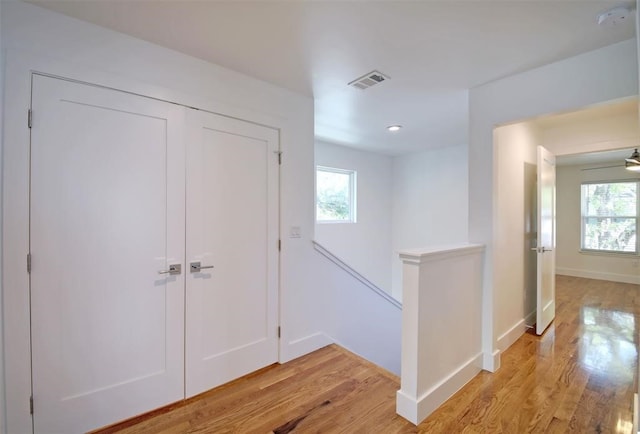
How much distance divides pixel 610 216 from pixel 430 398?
21.1 feet

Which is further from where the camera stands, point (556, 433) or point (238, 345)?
point (238, 345)

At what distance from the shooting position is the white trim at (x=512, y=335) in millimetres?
2695

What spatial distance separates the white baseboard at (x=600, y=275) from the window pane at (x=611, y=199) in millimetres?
1187

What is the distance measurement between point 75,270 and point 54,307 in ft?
0.73

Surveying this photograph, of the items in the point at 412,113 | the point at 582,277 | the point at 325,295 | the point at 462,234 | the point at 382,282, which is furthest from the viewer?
the point at 582,277

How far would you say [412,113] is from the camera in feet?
10.5

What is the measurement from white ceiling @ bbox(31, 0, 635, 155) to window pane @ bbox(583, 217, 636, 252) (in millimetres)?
5560

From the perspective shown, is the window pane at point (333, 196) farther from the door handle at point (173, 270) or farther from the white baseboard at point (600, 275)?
the white baseboard at point (600, 275)

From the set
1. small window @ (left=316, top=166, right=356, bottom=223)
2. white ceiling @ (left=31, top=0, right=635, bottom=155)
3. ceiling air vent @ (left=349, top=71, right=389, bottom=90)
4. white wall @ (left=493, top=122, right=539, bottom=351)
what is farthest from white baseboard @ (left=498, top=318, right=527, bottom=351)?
small window @ (left=316, top=166, right=356, bottom=223)

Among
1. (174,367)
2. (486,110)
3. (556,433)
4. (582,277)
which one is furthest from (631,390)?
(582,277)

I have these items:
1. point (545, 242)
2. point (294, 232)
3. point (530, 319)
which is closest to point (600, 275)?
point (530, 319)

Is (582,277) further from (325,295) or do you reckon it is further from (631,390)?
(325,295)

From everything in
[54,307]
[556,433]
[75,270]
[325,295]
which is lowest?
[556,433]

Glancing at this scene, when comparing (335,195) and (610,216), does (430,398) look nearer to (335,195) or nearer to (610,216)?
(335,195)
